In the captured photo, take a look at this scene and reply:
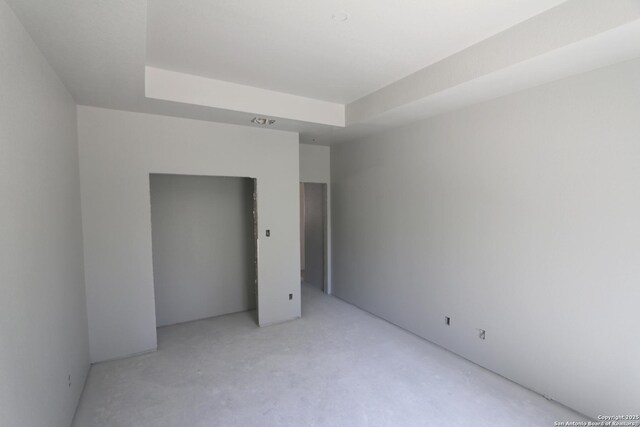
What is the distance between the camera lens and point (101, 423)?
244cm

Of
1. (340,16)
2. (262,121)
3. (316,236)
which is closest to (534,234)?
(340,16)

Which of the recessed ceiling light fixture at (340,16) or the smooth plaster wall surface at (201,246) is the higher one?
the recessed ceiling light fixture at (340,16)

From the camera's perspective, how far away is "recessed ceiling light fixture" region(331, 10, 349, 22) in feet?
6.85

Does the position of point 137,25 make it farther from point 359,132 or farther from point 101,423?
point 359,132

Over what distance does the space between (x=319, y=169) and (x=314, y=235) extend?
142 cm

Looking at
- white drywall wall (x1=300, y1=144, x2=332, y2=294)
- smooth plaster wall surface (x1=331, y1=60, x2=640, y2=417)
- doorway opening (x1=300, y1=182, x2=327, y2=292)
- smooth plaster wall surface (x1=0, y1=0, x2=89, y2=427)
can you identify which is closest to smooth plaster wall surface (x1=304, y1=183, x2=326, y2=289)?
doorway opening (x1=300, y1=182, x2=327, y2=292)

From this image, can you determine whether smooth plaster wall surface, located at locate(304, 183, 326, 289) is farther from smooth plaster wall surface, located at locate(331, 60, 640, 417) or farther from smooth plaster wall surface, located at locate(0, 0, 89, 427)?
smooth plaster wall surface, located at locate(0, 0, 89, 427)

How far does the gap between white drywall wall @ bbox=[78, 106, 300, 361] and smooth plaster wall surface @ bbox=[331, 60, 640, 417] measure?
7.82 feet

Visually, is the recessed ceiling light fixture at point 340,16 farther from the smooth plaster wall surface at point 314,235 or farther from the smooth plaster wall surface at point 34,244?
the smooth plaster wall surface at point 314,235

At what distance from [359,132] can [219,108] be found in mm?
2031

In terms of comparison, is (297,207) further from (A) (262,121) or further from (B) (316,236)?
(B) (316,236)

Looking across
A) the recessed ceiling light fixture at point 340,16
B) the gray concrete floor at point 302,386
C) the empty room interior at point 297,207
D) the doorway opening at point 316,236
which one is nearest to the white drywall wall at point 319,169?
the doorway opening at point 316,236

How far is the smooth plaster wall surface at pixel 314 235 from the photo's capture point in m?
5.98

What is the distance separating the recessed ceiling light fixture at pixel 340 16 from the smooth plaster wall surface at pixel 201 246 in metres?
3.05
